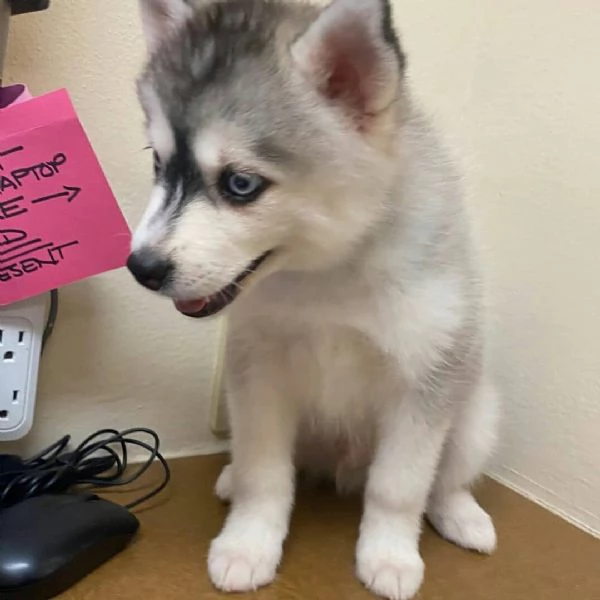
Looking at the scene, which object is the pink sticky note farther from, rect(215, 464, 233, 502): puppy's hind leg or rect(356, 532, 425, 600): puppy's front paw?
rect(356, 532, 425, 600): puppy's front paw

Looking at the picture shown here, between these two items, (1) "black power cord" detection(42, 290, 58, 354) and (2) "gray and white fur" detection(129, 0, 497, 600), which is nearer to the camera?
(2) "gray and white fur" detection(129, 0, 497, 600)

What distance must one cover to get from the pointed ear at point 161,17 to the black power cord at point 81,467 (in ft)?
1.91

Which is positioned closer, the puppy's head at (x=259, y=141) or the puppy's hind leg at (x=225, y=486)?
the puppy's head at (x=259, y=141)

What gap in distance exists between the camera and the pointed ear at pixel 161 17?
967 millimetres

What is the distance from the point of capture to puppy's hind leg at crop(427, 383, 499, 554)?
3.95ft

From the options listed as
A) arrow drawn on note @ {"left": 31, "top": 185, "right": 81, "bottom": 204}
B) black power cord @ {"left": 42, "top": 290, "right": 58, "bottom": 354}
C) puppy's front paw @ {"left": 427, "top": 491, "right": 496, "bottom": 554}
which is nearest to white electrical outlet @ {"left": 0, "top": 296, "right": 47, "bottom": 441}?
black power cord @ {"left": 42, "top": 290, "right": 58, "bottom": 354}

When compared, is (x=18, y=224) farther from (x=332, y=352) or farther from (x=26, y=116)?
(x=332, y=352)

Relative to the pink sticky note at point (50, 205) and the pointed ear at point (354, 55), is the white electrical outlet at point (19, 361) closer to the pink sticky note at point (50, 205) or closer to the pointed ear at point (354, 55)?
the pink sticky note at point (50, 205)

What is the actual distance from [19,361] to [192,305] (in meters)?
0.37

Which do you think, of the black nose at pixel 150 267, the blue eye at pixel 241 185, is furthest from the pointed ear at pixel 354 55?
the black nose at pixel 150 267

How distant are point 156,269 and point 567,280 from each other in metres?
0.74

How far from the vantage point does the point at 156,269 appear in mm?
846

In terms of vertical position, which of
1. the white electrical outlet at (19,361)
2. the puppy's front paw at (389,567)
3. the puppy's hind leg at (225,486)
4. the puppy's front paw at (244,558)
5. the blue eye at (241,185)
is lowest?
the puppy's hind leg at (225,486)

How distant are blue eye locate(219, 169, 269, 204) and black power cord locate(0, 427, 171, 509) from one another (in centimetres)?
51
